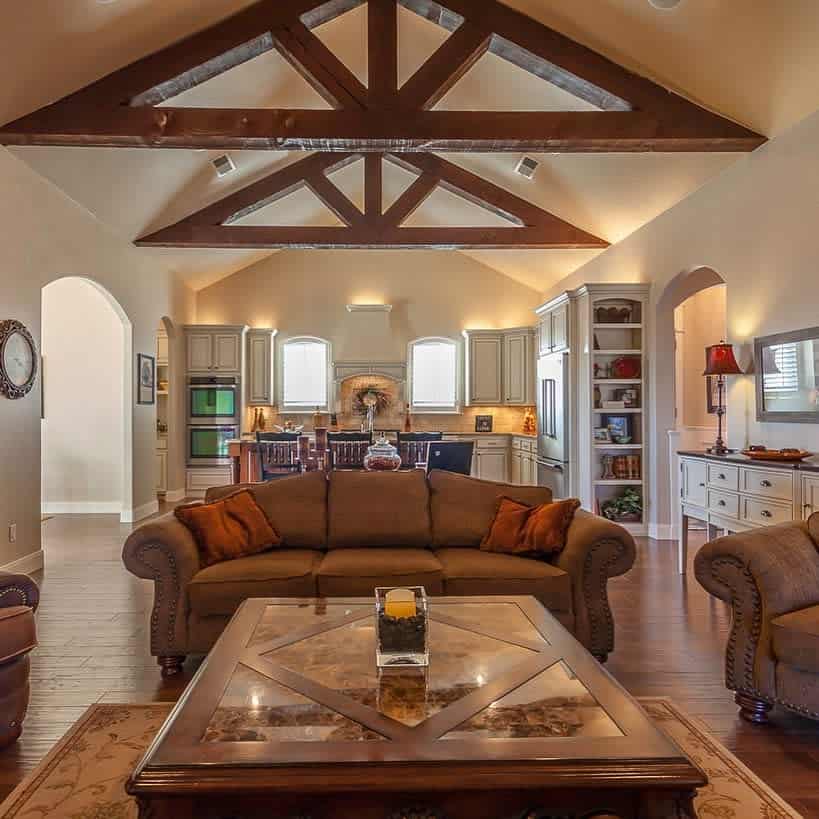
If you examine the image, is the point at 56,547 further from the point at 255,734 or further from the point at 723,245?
the point at 723,245

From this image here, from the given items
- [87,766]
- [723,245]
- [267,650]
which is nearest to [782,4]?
[723,245]

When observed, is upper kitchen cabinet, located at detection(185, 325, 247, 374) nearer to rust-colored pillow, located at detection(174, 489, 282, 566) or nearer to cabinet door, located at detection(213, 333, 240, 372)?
cabinet door, located at detection(213, 333, 240, 372)

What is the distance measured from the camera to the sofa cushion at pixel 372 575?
3162 millimetres

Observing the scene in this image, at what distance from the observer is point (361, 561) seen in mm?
3318

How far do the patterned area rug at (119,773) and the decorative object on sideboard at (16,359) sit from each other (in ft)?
9.98

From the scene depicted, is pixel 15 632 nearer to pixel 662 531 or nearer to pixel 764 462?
pixel 764 462

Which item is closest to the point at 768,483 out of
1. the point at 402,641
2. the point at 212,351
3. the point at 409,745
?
the point at 402,641

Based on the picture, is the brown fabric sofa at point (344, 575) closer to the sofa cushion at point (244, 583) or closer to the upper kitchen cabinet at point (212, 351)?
the sofa cushion at point (244, 583)

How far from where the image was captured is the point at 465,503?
3818 mm

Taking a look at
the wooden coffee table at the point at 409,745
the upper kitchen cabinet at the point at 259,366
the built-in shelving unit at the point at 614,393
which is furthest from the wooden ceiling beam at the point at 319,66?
the upper kitchen cabinet at the point at 259,366

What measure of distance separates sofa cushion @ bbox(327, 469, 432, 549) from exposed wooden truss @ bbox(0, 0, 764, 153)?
2.58m

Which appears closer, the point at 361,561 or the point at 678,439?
the point at 361,561

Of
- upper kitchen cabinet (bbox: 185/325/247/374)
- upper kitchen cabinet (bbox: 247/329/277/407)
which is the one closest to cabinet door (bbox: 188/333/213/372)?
upper kitchen cabinet (bbox: 185/325/247/374)

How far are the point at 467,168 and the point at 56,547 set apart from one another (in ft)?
19.1
